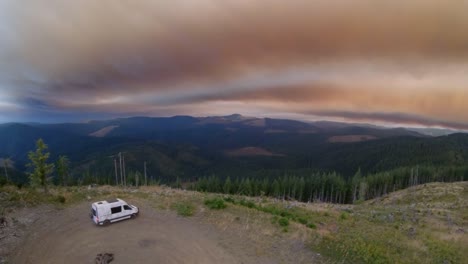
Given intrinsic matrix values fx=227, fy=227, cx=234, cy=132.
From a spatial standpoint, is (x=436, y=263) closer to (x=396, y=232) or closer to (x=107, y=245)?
(x=396, y=232)

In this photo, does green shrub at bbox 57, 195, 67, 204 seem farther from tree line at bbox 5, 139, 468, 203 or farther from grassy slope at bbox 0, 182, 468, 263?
tree line at bbox 5, 139, 468, 203

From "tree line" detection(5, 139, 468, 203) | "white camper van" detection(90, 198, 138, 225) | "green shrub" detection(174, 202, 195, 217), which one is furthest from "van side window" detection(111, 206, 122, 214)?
"tree line" detection(5, 139, 468, 203)

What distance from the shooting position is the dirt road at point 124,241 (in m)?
14.6

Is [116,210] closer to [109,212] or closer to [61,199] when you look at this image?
[109,212]

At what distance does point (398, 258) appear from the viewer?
50.0 ft

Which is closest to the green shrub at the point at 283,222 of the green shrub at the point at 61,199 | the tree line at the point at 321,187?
the green shrub at the point at 61,199

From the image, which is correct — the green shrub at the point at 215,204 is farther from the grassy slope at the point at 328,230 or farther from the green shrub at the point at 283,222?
the green shrub at the point at 283,222

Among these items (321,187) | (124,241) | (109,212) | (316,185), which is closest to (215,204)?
(124,241)

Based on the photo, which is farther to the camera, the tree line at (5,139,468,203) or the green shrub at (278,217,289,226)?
the tree line at (5,139,468,203)

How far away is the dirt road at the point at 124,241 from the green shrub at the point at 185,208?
3.10 ft

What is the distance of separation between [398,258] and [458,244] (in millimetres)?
8496

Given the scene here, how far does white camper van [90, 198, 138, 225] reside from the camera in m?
19.0

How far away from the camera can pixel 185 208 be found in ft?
74.8

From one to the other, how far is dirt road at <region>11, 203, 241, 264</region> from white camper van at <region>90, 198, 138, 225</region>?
0.56 m
